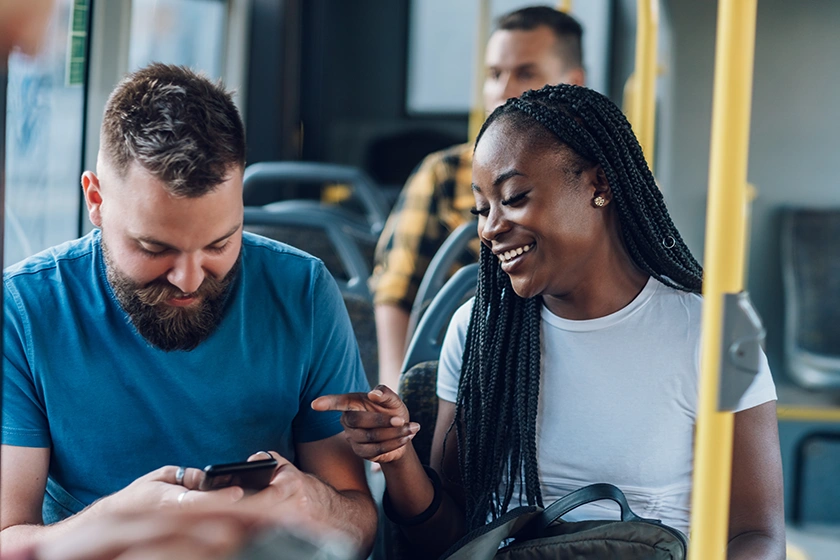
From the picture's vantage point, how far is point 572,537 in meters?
1.16

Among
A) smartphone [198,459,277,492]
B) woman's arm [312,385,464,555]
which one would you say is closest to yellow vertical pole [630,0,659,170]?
woman's arm [312,385,464,555]

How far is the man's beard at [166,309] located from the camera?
1.31 m

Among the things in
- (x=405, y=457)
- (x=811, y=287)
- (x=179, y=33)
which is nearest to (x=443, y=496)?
(x=405, y=457)

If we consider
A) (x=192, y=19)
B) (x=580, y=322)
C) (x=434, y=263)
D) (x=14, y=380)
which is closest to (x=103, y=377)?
(x=14, y=380)

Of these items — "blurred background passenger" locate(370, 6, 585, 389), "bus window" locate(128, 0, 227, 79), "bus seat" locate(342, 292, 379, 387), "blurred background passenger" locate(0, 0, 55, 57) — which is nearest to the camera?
"blurred background passenger" locate(0, 0, 55, 57)

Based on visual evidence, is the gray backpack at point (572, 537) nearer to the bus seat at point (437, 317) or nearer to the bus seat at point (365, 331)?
the bus seat at point (437, 317)

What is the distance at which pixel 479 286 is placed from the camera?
4.96ft

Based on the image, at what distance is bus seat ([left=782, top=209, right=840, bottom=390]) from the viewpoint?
11.6ft

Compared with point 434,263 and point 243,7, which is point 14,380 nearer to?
point 434,263

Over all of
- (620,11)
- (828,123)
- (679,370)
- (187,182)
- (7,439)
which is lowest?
(7,439)

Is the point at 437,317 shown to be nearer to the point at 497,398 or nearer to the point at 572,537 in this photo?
the point at 497,398

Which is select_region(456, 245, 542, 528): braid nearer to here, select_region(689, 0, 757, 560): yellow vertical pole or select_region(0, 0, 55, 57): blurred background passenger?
select_region(689, 0, 757, 560): yellow vertical pole

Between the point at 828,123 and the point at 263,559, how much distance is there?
3.42 meters

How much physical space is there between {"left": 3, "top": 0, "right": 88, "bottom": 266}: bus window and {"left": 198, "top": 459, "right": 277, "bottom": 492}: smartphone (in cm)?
106
